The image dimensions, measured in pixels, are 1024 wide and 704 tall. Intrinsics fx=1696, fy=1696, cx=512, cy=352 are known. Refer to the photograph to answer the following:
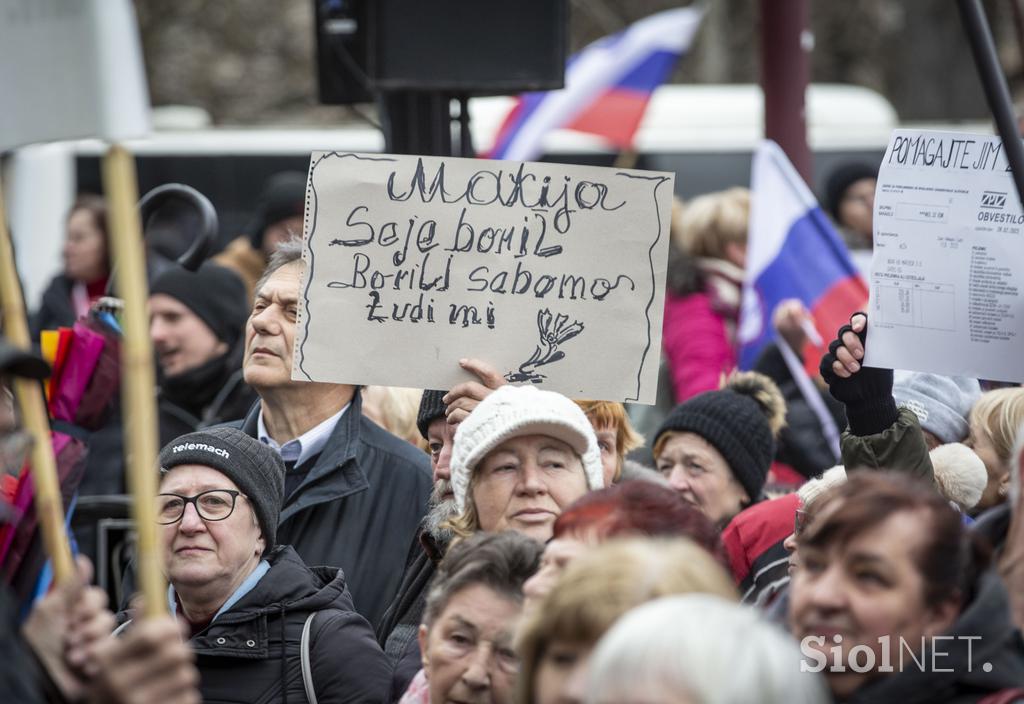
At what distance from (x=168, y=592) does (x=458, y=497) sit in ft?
2.36

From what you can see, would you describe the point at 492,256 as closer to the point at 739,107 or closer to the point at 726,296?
the point at 726,296

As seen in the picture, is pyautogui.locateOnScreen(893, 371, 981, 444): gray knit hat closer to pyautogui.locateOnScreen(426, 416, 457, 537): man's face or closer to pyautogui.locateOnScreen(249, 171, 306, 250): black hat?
pyautogui.locateOnScreen(426, 416, 457, 537): man's face

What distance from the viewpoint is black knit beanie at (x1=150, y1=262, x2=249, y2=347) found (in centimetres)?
610

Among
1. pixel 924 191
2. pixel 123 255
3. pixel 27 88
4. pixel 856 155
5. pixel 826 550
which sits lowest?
pixel 856 155

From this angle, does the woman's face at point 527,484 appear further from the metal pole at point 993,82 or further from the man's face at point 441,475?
the metal pole at point 993,82

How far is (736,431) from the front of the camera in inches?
187

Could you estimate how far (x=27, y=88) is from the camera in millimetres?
2600

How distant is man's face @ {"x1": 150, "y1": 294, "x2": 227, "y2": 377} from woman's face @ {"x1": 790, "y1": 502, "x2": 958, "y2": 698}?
3815mm

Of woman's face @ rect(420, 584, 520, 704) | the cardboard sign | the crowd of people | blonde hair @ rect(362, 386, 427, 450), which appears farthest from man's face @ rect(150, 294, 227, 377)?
the cardboard sign

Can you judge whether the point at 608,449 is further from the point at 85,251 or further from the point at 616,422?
the point at 85,251

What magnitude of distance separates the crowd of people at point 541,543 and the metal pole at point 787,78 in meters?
1.59

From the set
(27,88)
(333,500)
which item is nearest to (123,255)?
(27,88)

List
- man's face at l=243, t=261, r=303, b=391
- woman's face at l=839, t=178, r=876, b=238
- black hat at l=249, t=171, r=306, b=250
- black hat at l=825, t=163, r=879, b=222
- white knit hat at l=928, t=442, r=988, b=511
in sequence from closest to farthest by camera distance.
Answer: white knit hat at l=928, t=442, r=988, b=511 < man's face at l=243, t=261, r=303, b=391 < black hat at l=249, t=171, r=306, b=250 < woman's face at l=839, t=178, r=876, b=238 < black hat at l=825, t=163, r=879, b=222

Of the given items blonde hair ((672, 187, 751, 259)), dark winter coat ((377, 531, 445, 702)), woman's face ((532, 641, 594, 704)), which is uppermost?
woman's face ((532, 641, 594, 704))
